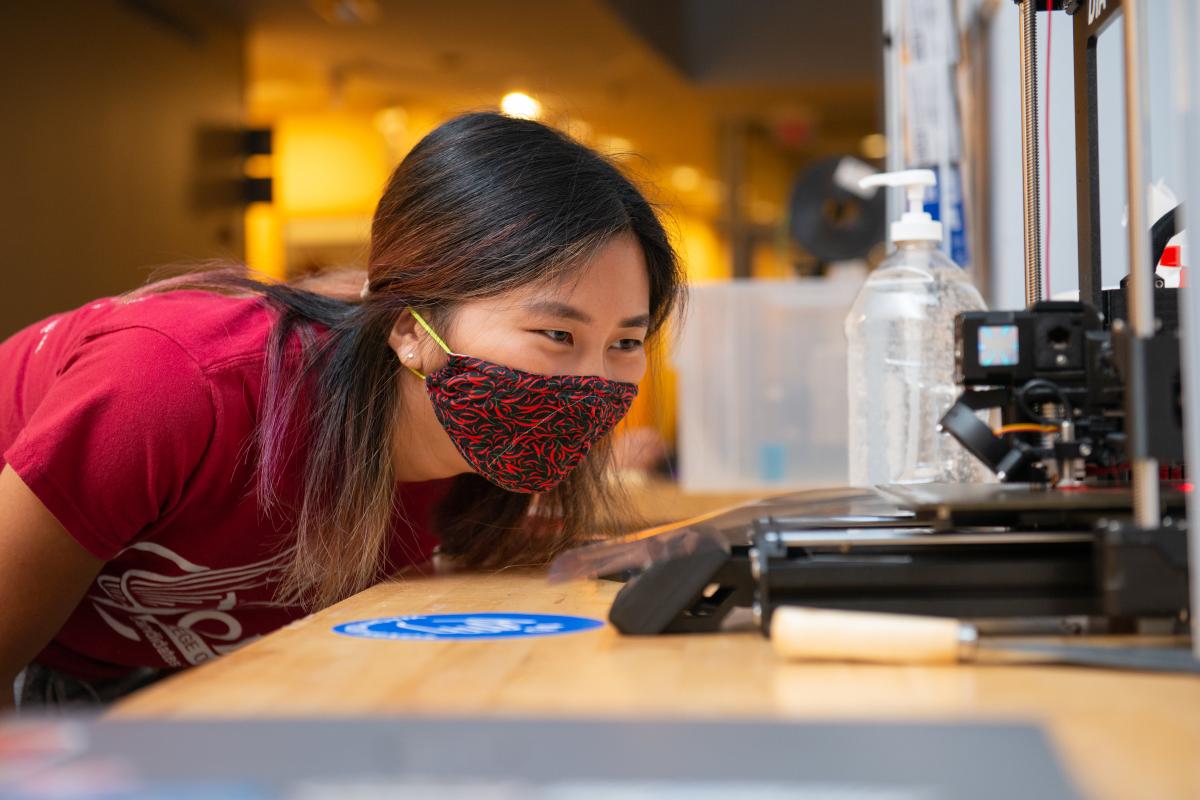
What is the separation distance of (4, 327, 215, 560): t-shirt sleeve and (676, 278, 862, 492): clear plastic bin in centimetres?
196

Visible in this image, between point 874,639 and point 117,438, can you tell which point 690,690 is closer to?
point 874,639

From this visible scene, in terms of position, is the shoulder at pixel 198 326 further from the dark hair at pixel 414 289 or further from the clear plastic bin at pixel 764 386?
the clear plastic bin at pixel 764 386

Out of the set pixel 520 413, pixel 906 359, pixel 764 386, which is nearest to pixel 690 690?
pixel 520 413

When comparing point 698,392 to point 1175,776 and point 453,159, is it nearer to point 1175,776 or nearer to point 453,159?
point 453,159

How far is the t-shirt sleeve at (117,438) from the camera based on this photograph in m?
1.05

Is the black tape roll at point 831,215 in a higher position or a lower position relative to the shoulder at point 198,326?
higher

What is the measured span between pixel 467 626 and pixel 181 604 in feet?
1.91

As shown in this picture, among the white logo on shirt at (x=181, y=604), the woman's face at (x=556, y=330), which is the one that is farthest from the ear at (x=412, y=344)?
the white logo on shirt at (x=181, y=604)

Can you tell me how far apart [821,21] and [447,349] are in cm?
558

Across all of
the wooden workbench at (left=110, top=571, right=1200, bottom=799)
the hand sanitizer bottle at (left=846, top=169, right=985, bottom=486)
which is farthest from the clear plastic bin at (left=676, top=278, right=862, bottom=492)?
the wooden workbench at (left=110, top=571, right=1200, bottom=799)

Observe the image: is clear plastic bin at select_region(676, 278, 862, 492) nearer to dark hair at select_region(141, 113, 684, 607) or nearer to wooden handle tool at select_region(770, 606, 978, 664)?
dark hair at select_region(141, 113, 684, 607)

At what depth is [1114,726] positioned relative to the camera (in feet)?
1.74

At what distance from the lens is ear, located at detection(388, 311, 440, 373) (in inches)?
48.9

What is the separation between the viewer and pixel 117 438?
3.53 feet
